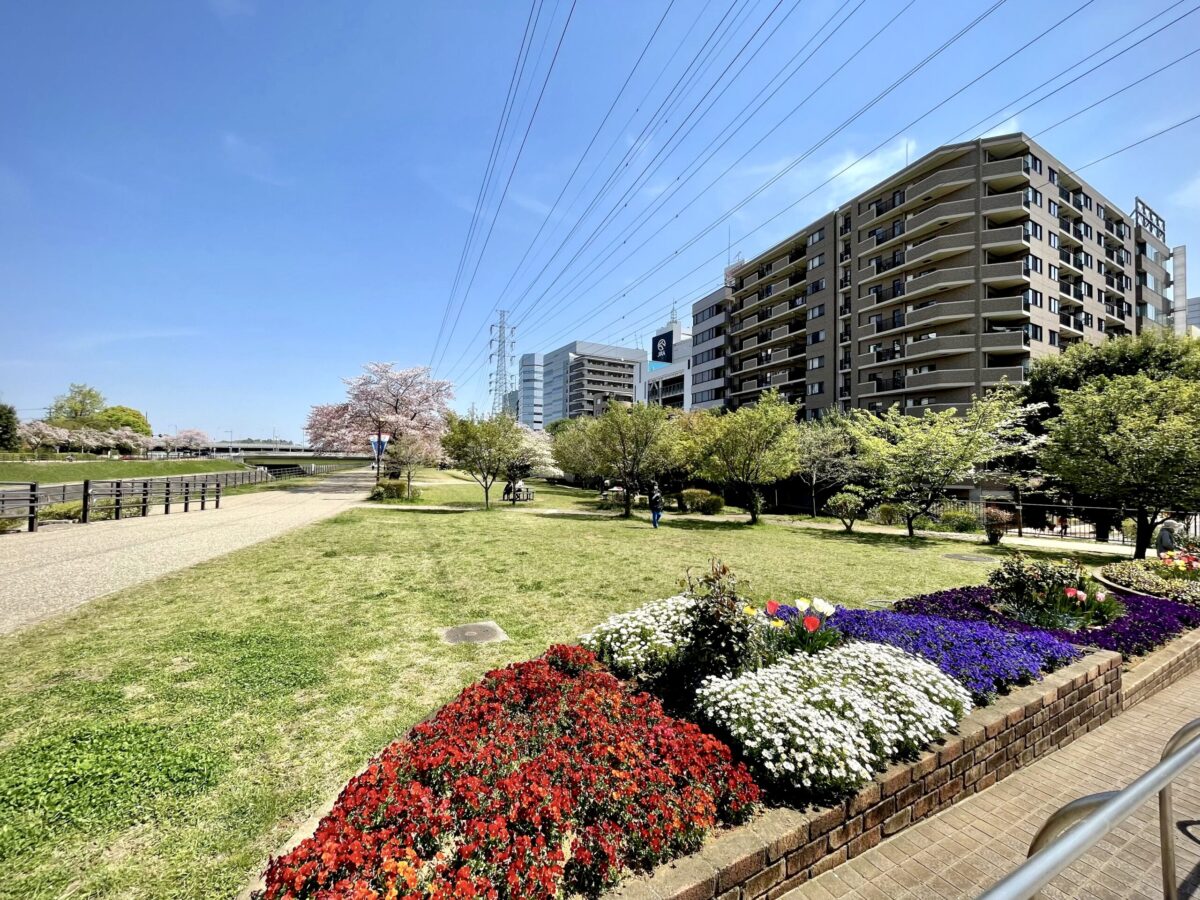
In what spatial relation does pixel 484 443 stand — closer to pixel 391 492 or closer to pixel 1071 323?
pixel 391 492

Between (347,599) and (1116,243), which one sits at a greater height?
(1116,243)

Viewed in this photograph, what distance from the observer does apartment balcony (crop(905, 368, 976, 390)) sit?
119ft

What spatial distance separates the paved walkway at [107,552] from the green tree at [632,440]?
40.0 feet

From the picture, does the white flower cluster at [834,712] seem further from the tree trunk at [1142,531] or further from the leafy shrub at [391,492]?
the leafy shrub at [391,492]

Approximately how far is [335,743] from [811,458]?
82.6ft

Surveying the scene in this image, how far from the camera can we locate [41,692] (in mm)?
4383

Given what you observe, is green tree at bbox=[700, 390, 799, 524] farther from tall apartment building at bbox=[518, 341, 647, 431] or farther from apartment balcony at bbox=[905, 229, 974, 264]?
tall apartment building at bbox=[518, 341, 647, 431]

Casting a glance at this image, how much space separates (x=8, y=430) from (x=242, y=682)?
65006mm

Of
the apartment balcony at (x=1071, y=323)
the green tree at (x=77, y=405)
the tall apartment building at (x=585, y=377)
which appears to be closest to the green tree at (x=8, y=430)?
the green tree at (x=77, y=405)

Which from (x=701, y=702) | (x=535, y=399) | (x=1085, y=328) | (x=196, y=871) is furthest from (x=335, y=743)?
(x=535, y=399)

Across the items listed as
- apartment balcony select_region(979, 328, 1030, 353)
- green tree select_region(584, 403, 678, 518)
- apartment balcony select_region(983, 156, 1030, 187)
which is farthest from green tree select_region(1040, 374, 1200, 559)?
apartment balcony select_region(983, 156, 1030, 187)

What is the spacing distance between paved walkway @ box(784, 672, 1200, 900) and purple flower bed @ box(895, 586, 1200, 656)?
5.46ft

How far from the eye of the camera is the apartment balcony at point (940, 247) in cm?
3672

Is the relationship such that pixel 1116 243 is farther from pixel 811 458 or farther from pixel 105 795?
pixel 105 795
